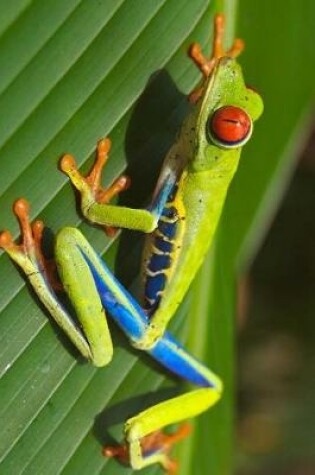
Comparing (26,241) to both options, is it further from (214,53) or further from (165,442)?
(165,442)

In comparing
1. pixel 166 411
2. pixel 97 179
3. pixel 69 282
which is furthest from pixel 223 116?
pixel 166 411

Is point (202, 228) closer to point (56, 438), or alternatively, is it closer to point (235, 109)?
point (235, 109)

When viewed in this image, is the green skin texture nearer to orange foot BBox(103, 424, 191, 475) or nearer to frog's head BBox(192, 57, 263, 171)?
frog's head BBox(192, 57, 263, 171)

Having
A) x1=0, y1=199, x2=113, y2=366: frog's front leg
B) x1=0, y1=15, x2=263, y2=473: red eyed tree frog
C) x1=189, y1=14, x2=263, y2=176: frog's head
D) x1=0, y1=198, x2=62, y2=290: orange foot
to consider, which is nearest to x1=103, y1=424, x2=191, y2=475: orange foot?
x1=0, y1=15, x2=263, y2=473: red eyed tree frog

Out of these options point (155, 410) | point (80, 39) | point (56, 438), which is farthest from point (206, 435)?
point (80, 39)

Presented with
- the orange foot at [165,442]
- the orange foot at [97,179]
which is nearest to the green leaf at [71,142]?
the orange foot at [97,179]

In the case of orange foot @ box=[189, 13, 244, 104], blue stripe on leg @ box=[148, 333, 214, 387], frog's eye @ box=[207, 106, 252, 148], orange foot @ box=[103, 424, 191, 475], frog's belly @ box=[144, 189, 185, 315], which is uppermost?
orange foot @ box=[189, 13, 244, 104]

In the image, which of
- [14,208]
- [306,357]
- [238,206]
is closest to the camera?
[14,208]
